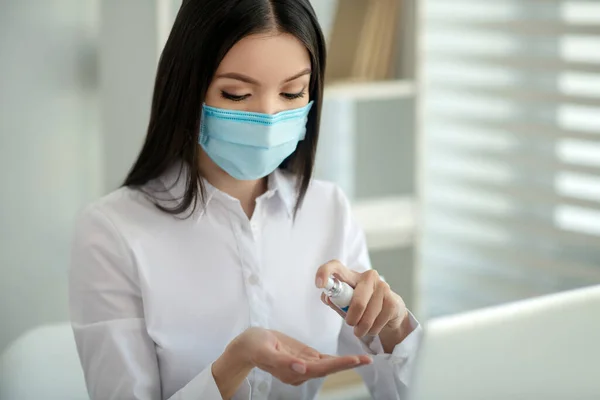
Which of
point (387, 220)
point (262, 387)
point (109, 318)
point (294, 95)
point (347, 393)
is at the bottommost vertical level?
point (347, 393)

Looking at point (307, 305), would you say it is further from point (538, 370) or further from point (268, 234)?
point (538, 370)

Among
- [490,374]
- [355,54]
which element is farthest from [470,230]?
[490,374]

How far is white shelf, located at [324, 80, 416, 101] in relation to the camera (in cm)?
197

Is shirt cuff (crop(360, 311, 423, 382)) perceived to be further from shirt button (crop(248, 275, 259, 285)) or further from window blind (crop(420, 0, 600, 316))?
window blind (crop(420, 0, 600, 316))

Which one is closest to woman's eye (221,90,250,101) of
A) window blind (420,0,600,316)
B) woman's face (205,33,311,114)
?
woman's face (205,33,311,114)

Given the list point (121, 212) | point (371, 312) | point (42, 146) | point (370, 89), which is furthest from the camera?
point (370, 89)

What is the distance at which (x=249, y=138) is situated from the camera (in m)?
0.95

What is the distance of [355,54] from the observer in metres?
2.07

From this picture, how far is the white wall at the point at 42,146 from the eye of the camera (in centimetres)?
126

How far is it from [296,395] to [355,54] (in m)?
1.16

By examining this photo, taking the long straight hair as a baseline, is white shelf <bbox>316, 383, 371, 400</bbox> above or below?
below

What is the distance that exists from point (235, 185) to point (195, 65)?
0.21m

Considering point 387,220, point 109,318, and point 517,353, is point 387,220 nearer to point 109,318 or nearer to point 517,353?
point 109,318

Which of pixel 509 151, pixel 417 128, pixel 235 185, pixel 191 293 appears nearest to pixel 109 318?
pixel 191 293
